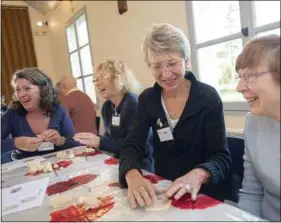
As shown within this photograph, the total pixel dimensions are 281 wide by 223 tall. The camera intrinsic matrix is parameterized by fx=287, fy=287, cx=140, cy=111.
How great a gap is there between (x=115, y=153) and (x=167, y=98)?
20.7 inches

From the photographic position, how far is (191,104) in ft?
3.79

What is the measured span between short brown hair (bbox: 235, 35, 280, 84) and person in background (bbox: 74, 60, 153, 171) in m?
1.17

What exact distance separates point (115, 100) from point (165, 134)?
719 millimetres

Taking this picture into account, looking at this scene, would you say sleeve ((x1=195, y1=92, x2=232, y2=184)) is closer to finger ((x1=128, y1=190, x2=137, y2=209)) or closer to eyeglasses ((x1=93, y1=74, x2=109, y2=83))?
finger ((x1=128, y1=190, x2=137, y2=209))

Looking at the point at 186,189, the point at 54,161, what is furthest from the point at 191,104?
the point at 54,161

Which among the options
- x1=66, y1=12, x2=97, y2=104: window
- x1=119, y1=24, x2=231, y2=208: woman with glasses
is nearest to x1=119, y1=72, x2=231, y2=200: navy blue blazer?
x1=119, y1=24, x2=231, y2=208: woman with glasses

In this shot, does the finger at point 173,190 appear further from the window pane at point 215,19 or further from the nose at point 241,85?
the window pane at point 215,19

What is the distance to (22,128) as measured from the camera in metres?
1.92

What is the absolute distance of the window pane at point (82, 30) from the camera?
16.8 ft

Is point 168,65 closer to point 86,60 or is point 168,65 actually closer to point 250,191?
point 250,191

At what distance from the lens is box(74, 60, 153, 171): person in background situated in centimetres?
172

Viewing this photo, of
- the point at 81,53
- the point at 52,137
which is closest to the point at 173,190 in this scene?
the point at 52,137

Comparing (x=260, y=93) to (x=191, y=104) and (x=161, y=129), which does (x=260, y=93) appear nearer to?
(x=191, y=104)

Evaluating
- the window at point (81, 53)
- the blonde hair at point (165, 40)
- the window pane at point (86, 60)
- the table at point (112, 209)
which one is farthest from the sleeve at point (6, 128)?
the window pane at point (86, 60)
